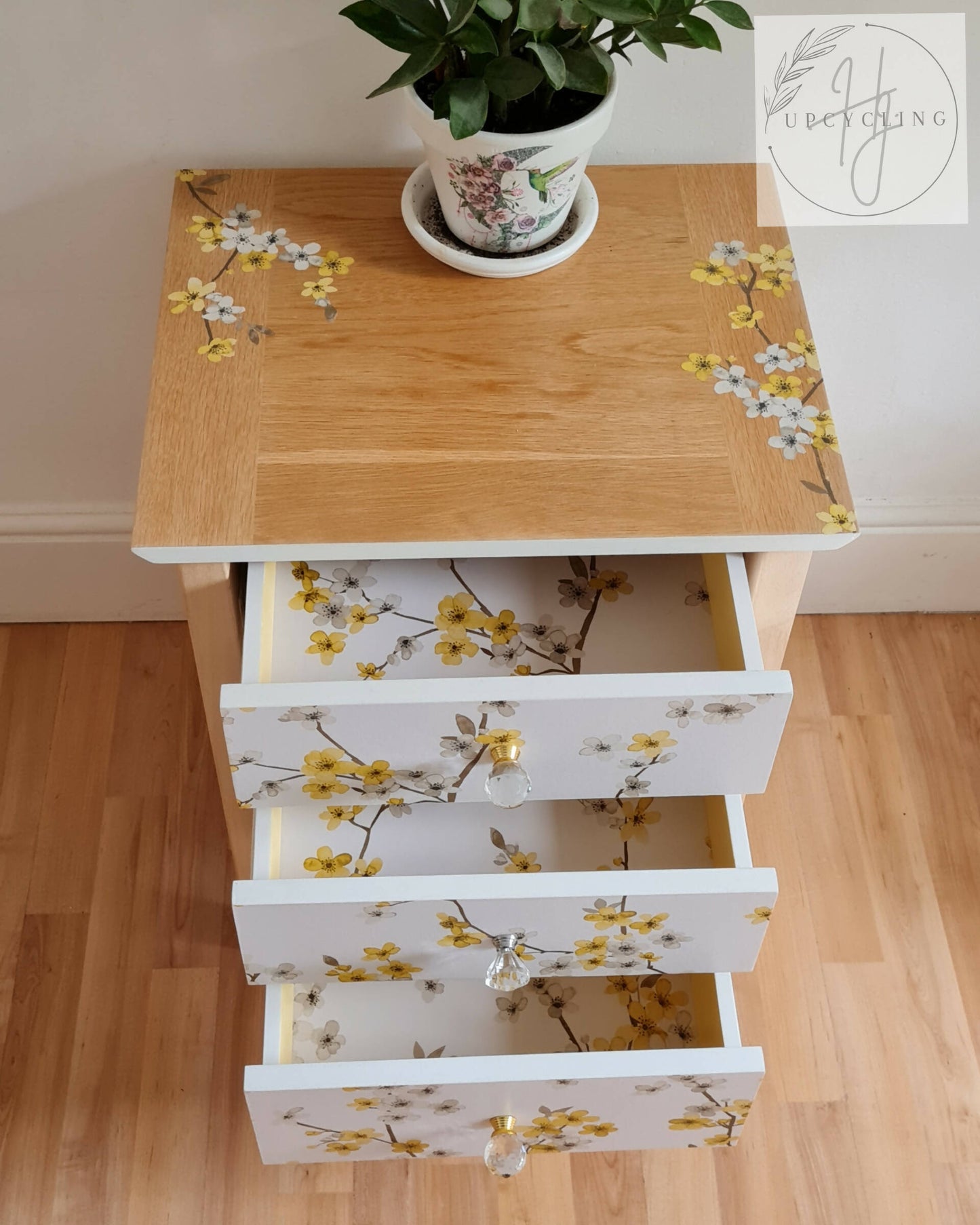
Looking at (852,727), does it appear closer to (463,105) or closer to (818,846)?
(818,846)

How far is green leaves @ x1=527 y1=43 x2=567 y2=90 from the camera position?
780mm

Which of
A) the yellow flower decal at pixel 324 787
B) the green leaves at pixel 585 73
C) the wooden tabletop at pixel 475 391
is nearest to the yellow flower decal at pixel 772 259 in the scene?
the wooden tabletop at pixel 475 391

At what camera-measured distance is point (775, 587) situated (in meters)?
0.93

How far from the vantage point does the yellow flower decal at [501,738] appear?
2.70 ft

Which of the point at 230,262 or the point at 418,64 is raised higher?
the point at 418,64

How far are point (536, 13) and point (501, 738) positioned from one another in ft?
1.54

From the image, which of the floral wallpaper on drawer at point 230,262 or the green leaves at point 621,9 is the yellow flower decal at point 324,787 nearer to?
the floral wallpaper on drawer at point 230,262

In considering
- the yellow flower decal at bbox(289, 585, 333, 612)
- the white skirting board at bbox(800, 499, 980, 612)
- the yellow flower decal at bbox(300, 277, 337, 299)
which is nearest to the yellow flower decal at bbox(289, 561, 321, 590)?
the yellow flower decal at bbox(289, 585, 333, 612)

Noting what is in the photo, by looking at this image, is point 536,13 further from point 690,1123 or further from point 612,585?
point 690,1123

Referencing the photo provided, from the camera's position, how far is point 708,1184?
1177mm

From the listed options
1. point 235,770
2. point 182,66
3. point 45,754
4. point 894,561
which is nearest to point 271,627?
point 235,770

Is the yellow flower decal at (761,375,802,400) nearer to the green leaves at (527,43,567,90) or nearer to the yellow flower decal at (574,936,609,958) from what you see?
the green leaves at (527,43,567,90)

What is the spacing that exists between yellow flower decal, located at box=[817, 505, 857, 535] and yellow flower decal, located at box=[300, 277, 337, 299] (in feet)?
1.38

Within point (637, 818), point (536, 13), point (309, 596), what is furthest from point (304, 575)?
point (536, 13)
